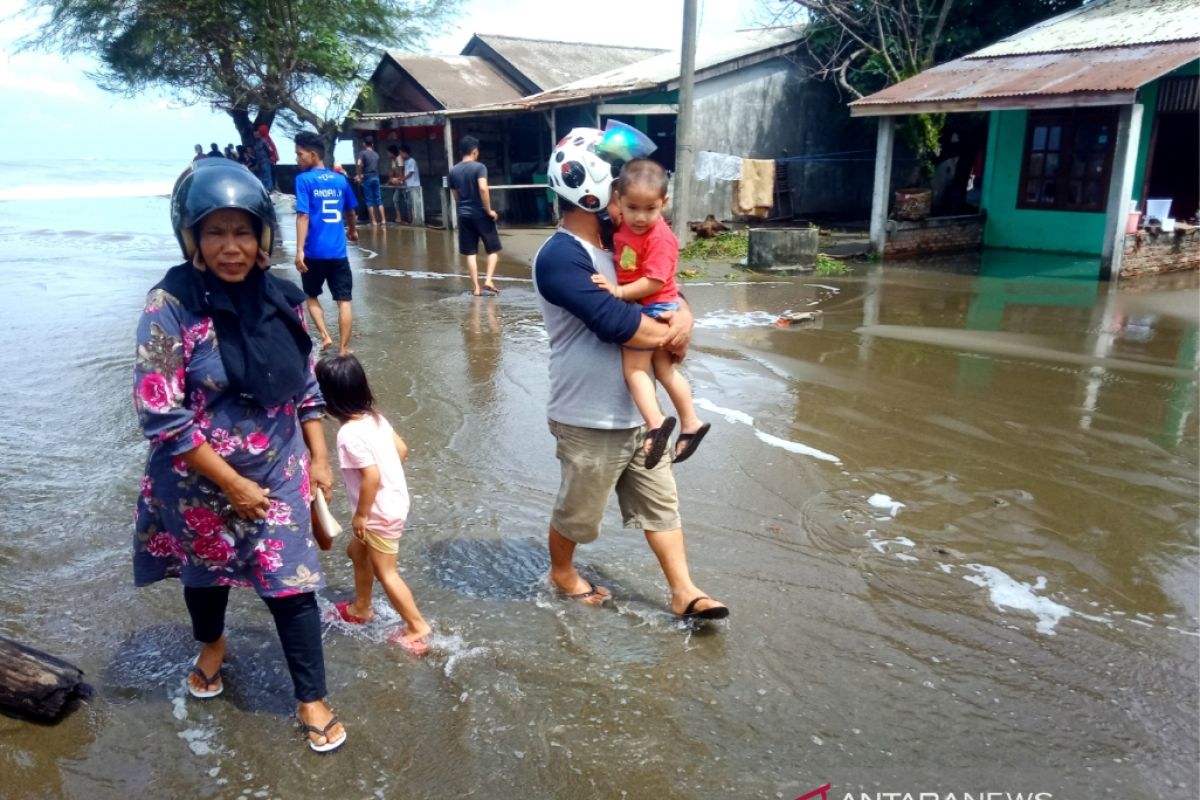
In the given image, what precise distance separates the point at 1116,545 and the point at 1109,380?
341 centimetres

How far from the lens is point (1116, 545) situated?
4254mm

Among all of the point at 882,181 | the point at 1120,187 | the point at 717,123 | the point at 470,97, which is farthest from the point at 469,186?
the point at 470,97

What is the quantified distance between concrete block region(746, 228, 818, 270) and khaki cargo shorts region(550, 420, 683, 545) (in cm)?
979

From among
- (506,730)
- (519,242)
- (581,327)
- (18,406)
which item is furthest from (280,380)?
(519,242)

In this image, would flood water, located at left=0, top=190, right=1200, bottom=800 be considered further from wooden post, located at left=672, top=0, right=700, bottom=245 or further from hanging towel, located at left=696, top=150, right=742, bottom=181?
hanging towel, located at left=696, top=150, right=742, bottom=181

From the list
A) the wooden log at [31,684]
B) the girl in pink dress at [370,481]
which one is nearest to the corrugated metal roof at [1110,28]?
the girl in pink dress at [370,481]

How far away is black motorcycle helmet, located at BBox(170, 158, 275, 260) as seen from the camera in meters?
2.51

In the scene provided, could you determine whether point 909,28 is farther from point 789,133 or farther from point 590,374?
→ point 590,374

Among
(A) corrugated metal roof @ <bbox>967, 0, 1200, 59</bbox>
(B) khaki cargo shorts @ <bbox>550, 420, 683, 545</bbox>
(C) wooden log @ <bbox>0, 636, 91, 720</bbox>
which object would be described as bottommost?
(C) wooden log @ <bbox>0, 636, 91, 720</bbox>

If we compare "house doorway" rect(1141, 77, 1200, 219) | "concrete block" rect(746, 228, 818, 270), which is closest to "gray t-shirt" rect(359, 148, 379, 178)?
"concrete block" rect(746, 228, 818, 270)

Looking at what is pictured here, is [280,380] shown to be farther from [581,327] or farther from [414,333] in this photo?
[414,333]

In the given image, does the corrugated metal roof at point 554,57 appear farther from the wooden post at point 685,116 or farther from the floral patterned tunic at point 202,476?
the floral patterned tunic at point 202,476

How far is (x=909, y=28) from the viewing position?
17.9 metres

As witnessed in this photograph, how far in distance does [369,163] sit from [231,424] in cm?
1891
